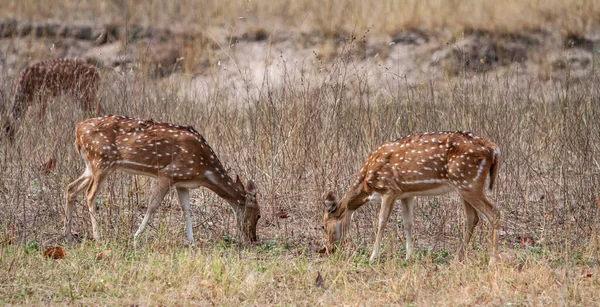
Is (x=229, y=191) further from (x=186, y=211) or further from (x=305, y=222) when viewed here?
(x=305, y=222)

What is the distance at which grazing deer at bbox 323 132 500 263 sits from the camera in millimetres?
7645

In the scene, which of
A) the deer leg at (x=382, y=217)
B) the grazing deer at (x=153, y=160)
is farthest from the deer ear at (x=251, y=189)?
the deer leg at (x=382, y=217)

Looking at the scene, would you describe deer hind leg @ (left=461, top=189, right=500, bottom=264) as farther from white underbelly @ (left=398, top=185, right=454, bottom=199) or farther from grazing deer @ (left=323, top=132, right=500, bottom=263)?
white underbelly @ (left=398, top=185, right=454, bottom=199)

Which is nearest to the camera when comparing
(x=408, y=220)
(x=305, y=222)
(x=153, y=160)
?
(x=408, y=220)

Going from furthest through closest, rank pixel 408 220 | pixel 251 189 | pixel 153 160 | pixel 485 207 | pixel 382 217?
pixel 251 189
pixel 153 160
pixel 408 220
pixel 382 217
pixel 485 207

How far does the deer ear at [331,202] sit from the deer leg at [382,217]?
17.7 inches

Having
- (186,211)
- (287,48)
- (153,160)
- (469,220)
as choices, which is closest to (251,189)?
(186,211)

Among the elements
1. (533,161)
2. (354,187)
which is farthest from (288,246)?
(533,161)

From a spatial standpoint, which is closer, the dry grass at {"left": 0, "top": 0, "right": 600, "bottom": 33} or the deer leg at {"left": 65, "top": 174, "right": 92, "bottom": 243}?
the deer leg at {"left": 65, "top": 174, "right": 92, "bottom": 243}

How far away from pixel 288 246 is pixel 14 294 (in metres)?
2.58

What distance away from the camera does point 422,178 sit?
783 centimetres

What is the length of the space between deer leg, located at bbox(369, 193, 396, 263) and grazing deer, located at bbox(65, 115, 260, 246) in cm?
122

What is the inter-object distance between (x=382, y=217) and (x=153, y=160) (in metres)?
2.12

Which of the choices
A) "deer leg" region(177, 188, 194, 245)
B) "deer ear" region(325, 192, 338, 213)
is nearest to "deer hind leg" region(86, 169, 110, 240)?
"deer leg" region(177, 188, 194, 245)
